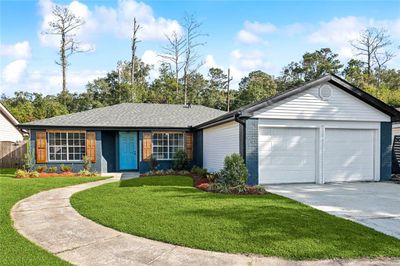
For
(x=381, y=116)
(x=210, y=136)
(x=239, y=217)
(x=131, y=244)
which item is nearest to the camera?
(x=131, y=244)

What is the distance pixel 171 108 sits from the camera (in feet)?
60.3

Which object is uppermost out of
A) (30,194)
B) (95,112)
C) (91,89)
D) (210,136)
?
(91,89)

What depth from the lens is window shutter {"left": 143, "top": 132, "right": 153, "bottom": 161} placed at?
48.5 feet

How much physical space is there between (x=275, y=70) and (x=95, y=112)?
30998 millimetres

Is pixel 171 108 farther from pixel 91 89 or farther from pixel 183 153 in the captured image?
pixel 91 89

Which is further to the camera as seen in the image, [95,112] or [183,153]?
[95,112]

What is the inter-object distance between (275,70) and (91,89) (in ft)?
79.7

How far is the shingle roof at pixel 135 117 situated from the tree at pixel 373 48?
83.4 ft

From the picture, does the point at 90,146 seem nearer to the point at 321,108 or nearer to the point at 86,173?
the point at 86,173

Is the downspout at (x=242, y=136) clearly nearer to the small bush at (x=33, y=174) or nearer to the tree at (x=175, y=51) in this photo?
the small bush at (x=33, y=174)

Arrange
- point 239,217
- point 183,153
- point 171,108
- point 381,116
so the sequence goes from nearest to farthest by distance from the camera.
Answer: point 239,217, point 381,116, point 183,153, point 171,108

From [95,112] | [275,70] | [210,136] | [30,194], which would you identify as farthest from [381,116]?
[275,70]

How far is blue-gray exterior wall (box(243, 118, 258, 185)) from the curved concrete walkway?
5.55 metres

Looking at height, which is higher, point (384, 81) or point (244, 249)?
point (384, 81)
